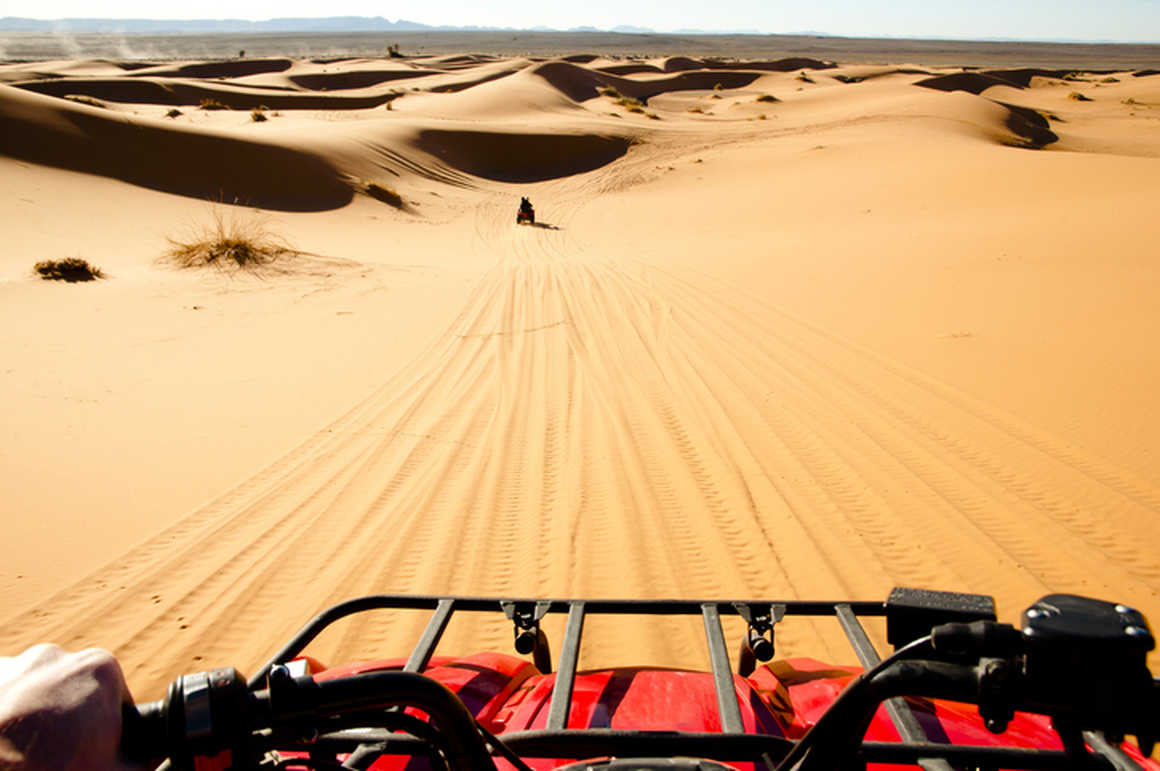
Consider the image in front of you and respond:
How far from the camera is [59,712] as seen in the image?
3.61 feet

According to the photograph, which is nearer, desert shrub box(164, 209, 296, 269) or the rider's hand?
the rider's hand

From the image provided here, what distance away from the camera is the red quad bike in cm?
107

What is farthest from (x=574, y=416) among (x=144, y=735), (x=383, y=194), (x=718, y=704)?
(x=383, y=194)

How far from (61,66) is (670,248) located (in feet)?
211

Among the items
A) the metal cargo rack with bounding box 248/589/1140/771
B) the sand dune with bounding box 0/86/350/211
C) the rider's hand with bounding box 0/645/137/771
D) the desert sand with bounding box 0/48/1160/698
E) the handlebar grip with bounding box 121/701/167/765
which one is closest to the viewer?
the rider's hand with bounding box 0/645/137/771

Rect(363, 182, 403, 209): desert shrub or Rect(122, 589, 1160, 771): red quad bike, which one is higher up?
Rect(122, 589, 1160, 771): red quad bike

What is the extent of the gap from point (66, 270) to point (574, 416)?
879 cm

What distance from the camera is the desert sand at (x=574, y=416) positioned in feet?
14.4

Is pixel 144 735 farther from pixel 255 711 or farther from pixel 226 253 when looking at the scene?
pixel 226 253

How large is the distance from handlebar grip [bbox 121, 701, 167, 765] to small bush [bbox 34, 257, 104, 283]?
11.9m

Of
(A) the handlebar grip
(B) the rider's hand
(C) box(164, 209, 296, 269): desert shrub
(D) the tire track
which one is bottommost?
(D) the tire track

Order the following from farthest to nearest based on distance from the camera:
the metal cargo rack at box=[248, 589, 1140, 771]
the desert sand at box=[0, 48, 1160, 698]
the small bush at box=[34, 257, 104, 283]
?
the small bush at box=[34, 257, 104, 283] < the desert sand at box=[0, 48, 1160, 698] < the metal cargo rack at box=[248, 589, 1140, 771]

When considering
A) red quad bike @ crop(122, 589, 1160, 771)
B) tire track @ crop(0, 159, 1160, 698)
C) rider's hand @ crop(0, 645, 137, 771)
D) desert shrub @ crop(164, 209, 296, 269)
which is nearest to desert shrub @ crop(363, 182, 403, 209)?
desert shrub @ crop(164, 209, 296, 269)

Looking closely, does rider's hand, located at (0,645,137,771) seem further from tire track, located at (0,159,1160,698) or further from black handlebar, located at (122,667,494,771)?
tire track, located at (0,159,1160,698)
